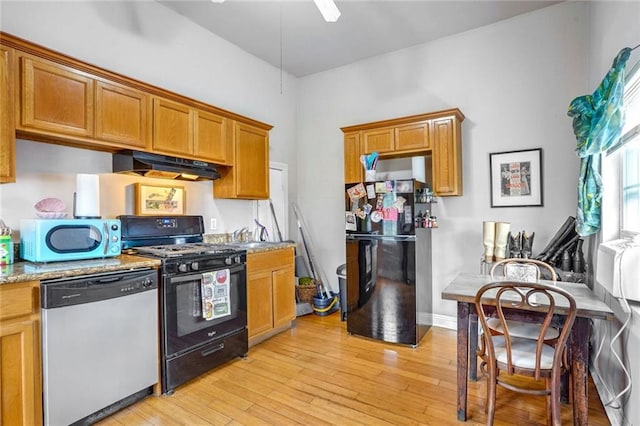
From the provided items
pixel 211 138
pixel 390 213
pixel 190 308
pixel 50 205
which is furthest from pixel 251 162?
pixel 50 205

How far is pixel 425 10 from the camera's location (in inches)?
128

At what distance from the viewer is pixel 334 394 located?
2324mm

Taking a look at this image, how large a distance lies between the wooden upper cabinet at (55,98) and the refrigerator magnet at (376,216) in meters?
2.48

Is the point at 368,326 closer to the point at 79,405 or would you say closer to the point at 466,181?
the point at 466,181

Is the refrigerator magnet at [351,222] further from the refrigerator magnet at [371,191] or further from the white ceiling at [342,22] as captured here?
the white ceiling at [342,22]

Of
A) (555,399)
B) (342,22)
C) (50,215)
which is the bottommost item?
(555,399)

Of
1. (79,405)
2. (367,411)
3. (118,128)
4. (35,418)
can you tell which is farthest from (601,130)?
(35,418)

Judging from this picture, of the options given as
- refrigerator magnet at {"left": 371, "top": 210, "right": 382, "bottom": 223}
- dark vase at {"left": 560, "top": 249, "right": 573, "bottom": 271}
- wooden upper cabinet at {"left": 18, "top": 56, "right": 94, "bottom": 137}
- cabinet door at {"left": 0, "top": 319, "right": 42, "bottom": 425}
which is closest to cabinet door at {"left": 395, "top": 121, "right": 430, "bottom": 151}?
refrigerator magnet at {"left": 371, "top": 210, "right": 382, "bottom": 223}

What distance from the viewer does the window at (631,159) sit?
6.19 ft

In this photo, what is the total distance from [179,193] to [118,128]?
848 millimetres

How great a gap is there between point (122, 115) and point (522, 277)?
10.8 feet

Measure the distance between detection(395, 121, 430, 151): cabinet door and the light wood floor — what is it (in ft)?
6.75

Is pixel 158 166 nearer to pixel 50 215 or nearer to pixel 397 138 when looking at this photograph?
pixel 50 215

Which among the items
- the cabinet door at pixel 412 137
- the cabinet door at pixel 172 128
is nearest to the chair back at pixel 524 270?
the cabinet door at pixel 412 137
